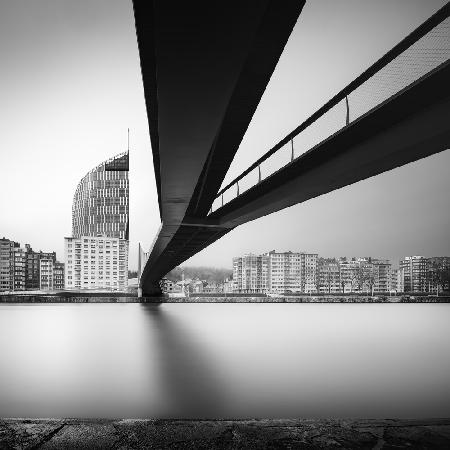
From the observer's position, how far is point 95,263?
146 metres

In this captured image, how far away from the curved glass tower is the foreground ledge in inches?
5742

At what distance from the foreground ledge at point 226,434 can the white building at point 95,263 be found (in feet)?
476

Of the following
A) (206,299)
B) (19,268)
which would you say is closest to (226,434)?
(206,299)

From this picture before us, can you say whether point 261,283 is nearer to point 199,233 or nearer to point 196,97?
point 199,233

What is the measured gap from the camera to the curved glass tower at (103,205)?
150 m

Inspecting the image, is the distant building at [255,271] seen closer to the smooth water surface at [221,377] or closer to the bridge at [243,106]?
the smooth water surface at [221,377]

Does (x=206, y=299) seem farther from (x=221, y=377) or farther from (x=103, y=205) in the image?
(x=221, y=377)

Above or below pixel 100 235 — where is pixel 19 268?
below

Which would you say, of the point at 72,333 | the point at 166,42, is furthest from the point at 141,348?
the point at 166,42

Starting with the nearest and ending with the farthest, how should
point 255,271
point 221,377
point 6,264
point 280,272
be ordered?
point 221,377
point 6,264
point 280,272
point 255,271

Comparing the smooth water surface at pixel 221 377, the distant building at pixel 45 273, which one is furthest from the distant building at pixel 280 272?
the smooth water surface at pixel 221 377

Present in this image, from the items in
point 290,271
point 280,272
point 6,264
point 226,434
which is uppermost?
point 226,434

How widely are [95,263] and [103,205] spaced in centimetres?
1915

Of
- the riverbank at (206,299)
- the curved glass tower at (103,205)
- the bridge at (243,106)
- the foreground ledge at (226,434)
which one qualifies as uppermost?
the curved glass tower at (103,205)
